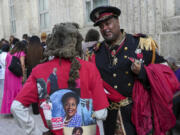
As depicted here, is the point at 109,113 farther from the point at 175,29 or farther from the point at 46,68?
the point at 175,29

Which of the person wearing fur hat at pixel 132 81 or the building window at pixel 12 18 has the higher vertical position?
the building window at pixel 12 18

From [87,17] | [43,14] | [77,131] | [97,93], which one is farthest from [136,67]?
[43,14]

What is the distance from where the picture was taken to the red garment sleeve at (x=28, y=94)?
203cm

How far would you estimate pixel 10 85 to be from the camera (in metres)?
5.95

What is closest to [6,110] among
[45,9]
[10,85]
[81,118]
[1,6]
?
[10,85]

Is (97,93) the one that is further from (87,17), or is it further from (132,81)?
(87,17)

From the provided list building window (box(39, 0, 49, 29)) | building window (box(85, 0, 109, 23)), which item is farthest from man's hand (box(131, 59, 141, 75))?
building window (box(39, 0, 49, 29))

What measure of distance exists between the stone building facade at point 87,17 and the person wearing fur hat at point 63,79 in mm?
4318

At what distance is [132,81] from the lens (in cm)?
251

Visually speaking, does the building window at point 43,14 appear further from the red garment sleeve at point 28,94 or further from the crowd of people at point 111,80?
the red garment sleeve at point 28,94

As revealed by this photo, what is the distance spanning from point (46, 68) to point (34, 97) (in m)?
0.26

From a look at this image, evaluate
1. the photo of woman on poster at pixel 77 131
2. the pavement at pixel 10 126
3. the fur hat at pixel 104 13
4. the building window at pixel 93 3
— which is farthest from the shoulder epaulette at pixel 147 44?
the building window at pixel 93 3

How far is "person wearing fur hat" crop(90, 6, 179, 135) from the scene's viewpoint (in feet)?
7.73

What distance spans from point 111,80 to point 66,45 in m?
0.72
